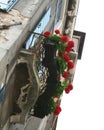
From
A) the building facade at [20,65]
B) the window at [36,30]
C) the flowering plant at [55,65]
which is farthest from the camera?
the window at [36,30]

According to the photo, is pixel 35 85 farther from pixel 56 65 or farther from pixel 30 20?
pixel 30 20

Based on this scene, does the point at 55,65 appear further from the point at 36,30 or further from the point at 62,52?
the point at 36,30

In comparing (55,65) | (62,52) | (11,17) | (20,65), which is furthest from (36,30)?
(11,17)

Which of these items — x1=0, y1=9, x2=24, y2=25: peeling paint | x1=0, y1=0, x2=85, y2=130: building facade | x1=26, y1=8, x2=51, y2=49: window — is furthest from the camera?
x1=26, y1=8, x2=51, y2=49: window

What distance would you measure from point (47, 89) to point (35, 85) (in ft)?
3.16

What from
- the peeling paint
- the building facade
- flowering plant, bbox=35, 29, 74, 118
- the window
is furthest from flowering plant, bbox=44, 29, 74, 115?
the peeling paint

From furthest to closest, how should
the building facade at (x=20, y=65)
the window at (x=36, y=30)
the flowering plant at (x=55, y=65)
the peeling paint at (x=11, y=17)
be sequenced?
the window at (x=36, y=30) → the flowering plant at (x=55, y=65) → the peeling paint at (x=11, y=17) → the building facade at (x=20, y=65)

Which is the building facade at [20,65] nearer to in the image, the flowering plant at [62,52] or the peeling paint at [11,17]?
the peeling paint at [11,17]

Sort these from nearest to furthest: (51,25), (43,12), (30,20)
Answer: (30,20), (43,12), (51,25)

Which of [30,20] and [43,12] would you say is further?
[43,12]

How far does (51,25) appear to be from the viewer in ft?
60.0

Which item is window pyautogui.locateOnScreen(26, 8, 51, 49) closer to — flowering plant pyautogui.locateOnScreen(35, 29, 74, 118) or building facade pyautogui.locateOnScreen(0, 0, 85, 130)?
building facade pyautogui.locateOnScreen(0, 0, 85, 130)

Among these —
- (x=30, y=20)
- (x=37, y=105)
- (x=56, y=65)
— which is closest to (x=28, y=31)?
(x=30, y=20)

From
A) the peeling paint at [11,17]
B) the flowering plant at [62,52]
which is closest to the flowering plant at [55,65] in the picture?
the flowering plant at [62,52]
